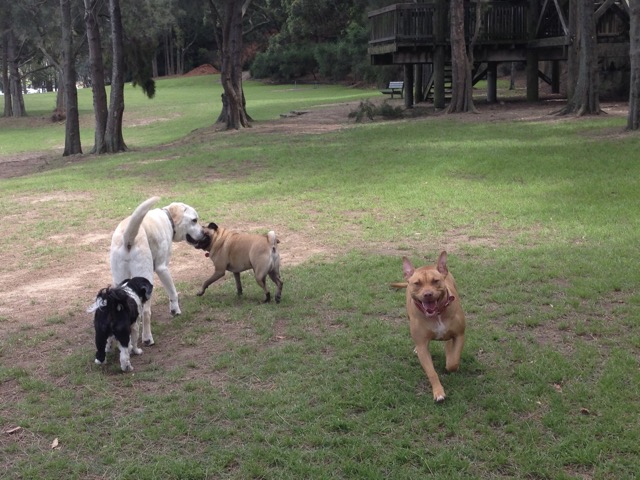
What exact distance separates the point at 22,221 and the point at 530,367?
32.9 feet

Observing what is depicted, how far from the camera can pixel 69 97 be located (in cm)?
2625

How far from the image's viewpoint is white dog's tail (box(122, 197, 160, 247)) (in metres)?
6.01

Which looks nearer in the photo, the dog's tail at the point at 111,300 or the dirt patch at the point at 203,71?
the dog's tail at the point at 111,300

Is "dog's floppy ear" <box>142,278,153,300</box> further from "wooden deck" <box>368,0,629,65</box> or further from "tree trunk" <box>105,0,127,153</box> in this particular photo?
"wooden deck" <box>368,0,629,65</box>

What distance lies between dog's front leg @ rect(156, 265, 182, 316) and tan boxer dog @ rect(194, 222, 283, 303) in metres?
0.56

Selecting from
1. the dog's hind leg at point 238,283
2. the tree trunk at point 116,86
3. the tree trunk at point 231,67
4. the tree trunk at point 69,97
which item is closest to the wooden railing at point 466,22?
the tree trunk at point 231,67

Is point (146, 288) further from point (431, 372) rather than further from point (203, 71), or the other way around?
point (203, 71)

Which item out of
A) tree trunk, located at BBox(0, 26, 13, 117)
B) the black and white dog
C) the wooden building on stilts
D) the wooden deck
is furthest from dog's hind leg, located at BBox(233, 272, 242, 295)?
tree trunk, located at BBox(0, 26, 13, 117)

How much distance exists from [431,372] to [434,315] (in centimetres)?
39

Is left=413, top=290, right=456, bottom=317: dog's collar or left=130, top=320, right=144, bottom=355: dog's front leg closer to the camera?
left=413, top=290, right=456, bottom=317: dog's collar

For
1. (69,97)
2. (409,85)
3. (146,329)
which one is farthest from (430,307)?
(409,85)

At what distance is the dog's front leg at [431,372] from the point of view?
495cm

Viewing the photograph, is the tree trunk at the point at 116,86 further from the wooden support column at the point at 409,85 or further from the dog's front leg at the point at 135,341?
the dog's front leg at the point at 135,341

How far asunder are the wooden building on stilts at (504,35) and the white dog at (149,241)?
19.2 m
